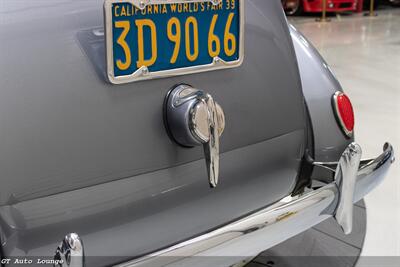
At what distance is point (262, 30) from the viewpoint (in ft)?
4.68

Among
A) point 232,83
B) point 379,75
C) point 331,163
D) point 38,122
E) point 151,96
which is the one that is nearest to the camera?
point 38,122

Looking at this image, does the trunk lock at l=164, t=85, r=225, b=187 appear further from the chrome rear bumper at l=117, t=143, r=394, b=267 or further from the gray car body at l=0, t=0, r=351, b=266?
the chrome rear bumper at l=117, t=143, r=394, b=267

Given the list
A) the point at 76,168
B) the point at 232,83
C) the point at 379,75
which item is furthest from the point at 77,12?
the point at 379,75

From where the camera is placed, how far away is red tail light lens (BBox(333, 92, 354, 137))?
1771 mm

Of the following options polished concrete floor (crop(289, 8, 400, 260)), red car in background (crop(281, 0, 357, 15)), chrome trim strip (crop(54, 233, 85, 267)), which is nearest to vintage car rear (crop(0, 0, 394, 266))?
chrome trim strip (crop(54, 233, 85, 267))

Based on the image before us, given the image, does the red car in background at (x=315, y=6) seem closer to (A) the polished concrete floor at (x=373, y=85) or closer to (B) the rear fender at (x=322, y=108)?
(A) the polished concrete floor at (x=373, y=85)

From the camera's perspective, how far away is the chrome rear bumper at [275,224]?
113 centimetres

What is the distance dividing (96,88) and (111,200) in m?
0.24

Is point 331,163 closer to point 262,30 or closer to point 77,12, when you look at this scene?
point 262,30

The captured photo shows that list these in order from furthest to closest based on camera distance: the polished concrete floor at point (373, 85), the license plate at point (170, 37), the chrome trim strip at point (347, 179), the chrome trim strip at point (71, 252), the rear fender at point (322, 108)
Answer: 1. the polished concrete floor at point (373, 85)
2. the rear fender at point (322, 108)
3. the chrome trim strip at point (347, 179)
4. the license plate at point (170, 37)
5. the chrome trim strip at point (71, 252)

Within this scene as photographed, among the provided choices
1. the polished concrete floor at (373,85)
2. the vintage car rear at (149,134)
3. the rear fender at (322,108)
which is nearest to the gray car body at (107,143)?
the vintage car rear at (149,134)

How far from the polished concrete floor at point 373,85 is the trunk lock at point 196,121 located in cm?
124

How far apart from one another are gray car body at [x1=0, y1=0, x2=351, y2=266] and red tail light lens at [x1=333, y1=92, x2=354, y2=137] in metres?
0.35

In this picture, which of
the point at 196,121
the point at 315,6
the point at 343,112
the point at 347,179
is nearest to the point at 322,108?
the point at 343,112
